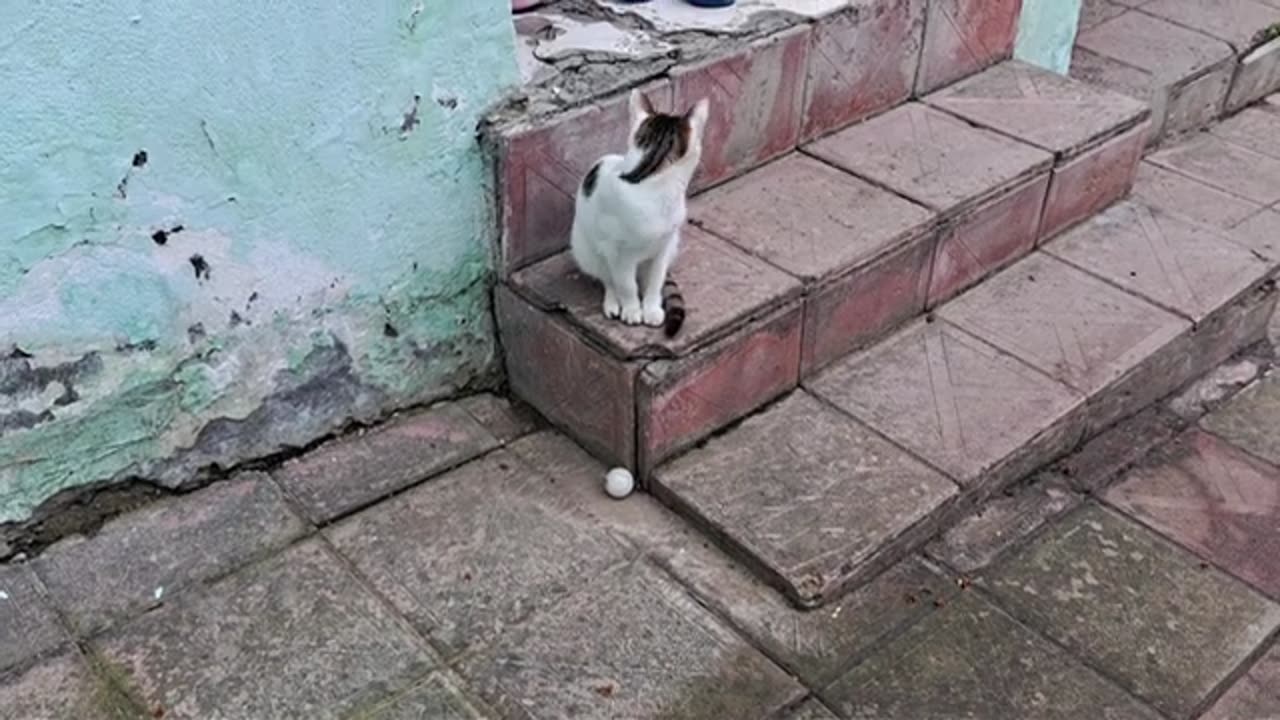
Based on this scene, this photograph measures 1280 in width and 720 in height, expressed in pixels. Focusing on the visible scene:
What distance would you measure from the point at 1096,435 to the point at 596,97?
145 cm

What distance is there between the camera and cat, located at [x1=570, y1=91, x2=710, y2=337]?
2.43 meters

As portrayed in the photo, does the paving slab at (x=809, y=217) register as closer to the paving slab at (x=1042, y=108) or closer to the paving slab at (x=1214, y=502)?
the paving slab at (x=1042, y=108)

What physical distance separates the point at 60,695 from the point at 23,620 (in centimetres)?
22

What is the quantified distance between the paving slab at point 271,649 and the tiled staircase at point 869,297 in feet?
2.19

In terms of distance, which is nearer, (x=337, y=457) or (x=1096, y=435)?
(x=337, y=457)

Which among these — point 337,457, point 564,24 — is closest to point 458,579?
point 337,457

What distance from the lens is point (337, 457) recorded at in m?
2.79

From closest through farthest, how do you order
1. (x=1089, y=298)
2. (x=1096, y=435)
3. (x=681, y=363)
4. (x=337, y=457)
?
1. (x=681, y=363)
2. (x=337, y=457)
3. (x=1096, y=435)
4. (x=1089, y=298)

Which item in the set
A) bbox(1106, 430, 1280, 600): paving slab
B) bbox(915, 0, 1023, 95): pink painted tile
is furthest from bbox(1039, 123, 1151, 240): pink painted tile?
bbox(1106, 430, 1280, 600): paving slab

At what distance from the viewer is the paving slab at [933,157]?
313 cm

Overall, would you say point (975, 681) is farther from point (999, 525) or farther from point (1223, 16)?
point (1223, 16)

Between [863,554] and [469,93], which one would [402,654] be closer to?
[863,554]

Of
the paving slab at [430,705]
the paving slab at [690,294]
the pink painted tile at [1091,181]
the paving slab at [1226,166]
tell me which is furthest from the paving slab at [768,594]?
the paving slab at [1226,166]

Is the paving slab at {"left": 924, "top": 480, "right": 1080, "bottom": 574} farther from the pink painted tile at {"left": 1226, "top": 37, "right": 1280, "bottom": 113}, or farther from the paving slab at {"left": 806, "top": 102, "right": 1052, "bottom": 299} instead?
the pink painted tile at {"left": 1226, "top": 37, "right": 1280, "bottom": 113}
